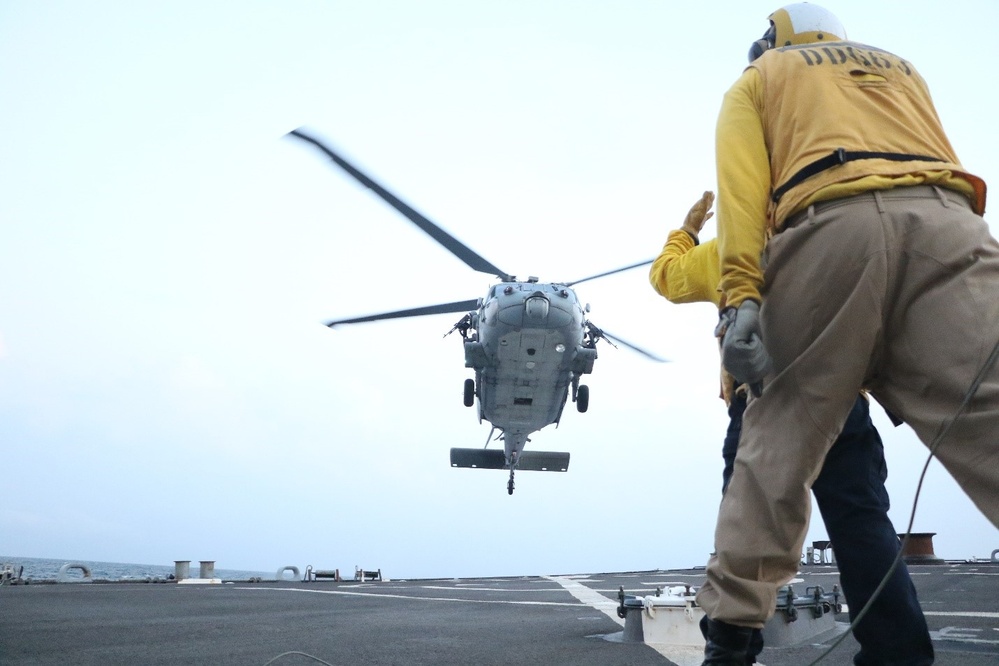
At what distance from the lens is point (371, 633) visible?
4.95 m

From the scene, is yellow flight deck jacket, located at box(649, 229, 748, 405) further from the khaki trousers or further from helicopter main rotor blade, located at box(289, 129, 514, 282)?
helicopter main rotor blade, located at box(289, 129, 514, 282)

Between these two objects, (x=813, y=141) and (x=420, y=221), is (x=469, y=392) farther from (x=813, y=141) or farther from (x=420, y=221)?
(x=813, y=141)

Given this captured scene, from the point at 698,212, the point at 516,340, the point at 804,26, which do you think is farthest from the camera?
the point at 516,340

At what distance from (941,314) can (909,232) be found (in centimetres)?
26

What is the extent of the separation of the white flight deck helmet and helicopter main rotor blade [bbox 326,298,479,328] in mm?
18015

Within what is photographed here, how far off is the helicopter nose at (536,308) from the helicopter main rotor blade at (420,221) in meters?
A: 2.73

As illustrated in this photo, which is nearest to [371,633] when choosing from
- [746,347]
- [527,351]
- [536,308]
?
[746,347]

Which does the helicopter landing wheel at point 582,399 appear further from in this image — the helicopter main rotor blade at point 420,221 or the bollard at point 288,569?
the bollard at point 288,569

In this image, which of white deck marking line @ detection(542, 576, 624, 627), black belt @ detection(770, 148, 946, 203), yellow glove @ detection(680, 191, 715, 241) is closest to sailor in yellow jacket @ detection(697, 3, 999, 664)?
black belt @ detection(770, 148, 946, 203)

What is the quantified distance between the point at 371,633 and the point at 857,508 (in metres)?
3.33

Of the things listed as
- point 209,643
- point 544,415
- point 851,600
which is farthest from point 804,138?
point 544,415

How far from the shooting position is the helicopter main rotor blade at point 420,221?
15.4 m

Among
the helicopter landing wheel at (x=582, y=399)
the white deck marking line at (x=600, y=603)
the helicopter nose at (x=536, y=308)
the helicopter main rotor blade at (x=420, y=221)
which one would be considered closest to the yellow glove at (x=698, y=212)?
the white deck marking line at (x=600, y=603)

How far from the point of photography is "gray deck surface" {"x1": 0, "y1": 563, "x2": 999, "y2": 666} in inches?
150
